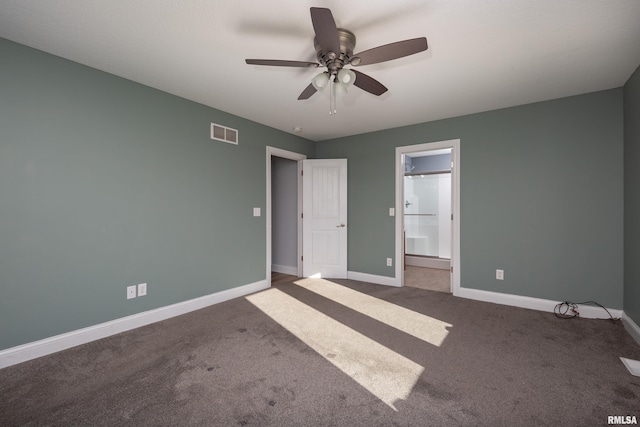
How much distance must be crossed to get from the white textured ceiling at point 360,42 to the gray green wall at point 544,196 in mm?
338

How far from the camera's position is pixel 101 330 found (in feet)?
8.54

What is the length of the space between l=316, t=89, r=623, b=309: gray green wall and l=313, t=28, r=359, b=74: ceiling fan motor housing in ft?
8.09

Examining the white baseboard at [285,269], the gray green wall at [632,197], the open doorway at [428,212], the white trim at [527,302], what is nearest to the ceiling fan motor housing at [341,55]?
the gray green wall at [632,197]

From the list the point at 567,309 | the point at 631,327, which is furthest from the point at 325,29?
the point at 567,309

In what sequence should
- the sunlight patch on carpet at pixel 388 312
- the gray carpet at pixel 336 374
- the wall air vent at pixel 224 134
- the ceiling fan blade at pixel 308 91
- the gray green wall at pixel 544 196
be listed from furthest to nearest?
the wall air vent at pixel 224 134
the gray green wall at pixel 544 196
the sunlight patch on carpet at pixel 388 312
the ceiling fan blade at pixel 308 91
the gray carpet at pixel 336 374

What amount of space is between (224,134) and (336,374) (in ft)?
10.2

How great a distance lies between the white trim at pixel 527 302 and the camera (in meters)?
3.04

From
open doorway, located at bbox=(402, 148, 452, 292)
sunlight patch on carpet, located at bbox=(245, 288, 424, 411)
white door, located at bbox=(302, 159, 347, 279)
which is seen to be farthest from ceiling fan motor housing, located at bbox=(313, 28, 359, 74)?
open doorway, located at bbox=(402, 148, 452, 292)

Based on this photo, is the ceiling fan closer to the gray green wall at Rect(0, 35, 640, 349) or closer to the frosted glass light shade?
the frosted glass light shade

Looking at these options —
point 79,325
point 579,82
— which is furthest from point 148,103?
point 579,82

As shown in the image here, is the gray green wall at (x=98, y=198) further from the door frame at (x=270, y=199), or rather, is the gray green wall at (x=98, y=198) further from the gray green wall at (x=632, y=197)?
the gray green wall at (x=632, y=197)

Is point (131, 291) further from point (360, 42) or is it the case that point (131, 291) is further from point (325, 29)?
point (360, 42)

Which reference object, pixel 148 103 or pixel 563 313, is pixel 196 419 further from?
pixel 563 313

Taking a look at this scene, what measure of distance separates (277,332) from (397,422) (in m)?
1.45
